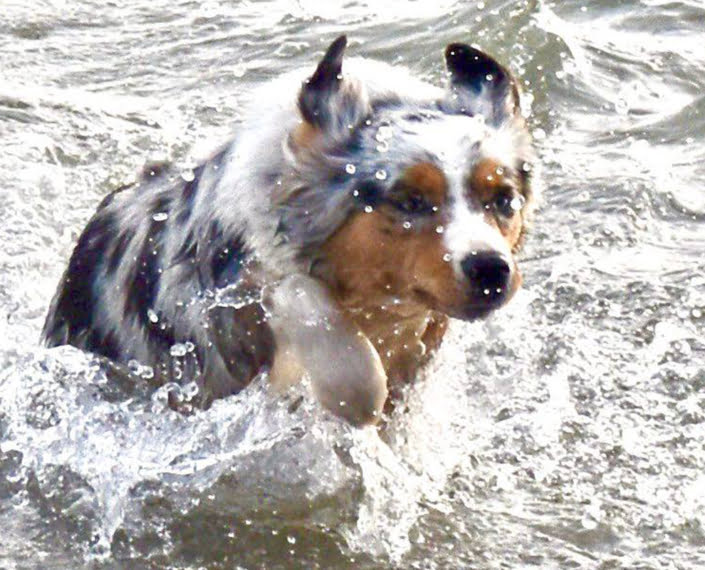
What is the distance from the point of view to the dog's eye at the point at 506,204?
15.9ft

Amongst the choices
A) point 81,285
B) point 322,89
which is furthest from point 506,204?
point 81,285

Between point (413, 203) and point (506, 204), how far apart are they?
1.06ft

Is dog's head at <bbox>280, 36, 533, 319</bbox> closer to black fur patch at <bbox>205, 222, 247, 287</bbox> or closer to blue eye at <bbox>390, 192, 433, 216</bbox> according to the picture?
blue eye at <bbox>390, 192, 433, 216</bbox>

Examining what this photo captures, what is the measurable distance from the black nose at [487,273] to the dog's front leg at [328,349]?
420 millimetres

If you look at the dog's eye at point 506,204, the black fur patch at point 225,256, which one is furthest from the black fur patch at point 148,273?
the dog's eye at point 506,204

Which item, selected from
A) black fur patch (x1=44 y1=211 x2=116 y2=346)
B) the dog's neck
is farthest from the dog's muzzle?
black fur patch (x1=44 y1=211 x2=116 y2=346)

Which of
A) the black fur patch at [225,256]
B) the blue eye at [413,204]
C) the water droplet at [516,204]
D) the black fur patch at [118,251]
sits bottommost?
the black fur patch at [118,251]

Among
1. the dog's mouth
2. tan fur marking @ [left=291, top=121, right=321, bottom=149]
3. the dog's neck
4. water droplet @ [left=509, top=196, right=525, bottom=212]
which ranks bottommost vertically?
the dog's neck

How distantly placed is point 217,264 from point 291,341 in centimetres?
31

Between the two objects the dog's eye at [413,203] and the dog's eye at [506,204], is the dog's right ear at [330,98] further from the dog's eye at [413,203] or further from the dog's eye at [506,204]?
the dog's eye at [506,204]

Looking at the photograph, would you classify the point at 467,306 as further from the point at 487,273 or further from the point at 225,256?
the point at 225,256

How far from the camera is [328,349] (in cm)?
488

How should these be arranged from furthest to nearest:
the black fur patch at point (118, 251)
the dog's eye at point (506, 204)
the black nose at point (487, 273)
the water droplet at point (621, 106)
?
the water droplet at point (621, 106) < the black fur patch at point (118, 251) < the dog's eye at point (506, 204) < the black nose at point (487, 273)

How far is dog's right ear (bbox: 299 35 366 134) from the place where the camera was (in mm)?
4934
